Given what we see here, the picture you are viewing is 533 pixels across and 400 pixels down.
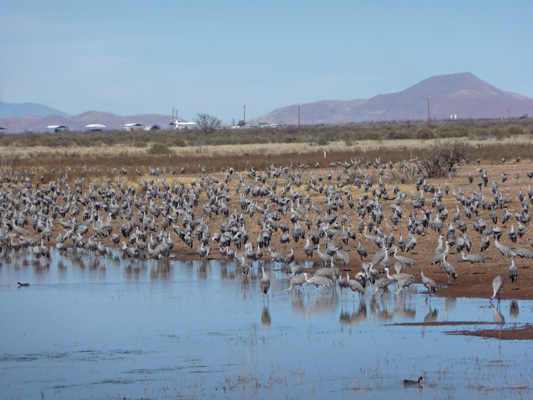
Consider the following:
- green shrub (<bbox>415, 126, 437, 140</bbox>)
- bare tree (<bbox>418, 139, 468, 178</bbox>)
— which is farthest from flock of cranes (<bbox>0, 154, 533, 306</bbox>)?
green shrub (<bbox>415, 126, 437, 140</bbox>)

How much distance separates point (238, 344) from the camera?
45.7ft

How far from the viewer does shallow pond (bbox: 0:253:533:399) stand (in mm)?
11625

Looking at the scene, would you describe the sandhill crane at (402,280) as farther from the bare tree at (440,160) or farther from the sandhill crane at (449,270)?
the bare tree at (440,160)

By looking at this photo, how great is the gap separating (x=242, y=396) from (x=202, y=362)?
174cm

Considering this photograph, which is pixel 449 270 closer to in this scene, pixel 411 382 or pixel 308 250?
pixel 308 250

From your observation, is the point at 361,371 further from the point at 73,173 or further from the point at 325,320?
the point at 73,173

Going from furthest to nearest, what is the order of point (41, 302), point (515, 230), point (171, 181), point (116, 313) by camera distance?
point (171, 181) → point (515, 230) → point (41, 302) → point (116, 313)

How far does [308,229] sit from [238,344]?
39.9 feet

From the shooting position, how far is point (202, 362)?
1292cm

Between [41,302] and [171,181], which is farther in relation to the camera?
[171,181]

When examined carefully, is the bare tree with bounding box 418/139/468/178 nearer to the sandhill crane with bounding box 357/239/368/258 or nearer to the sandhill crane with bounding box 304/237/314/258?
the sandhill crane with bounding box 304/237/314/258

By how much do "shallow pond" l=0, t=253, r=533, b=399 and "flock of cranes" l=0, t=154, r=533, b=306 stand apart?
95 cm

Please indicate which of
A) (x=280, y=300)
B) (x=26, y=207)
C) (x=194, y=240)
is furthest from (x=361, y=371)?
(x=26, y=207)

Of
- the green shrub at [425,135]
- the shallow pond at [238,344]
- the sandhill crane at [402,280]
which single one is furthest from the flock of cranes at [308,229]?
the green shrub at [425,135]
